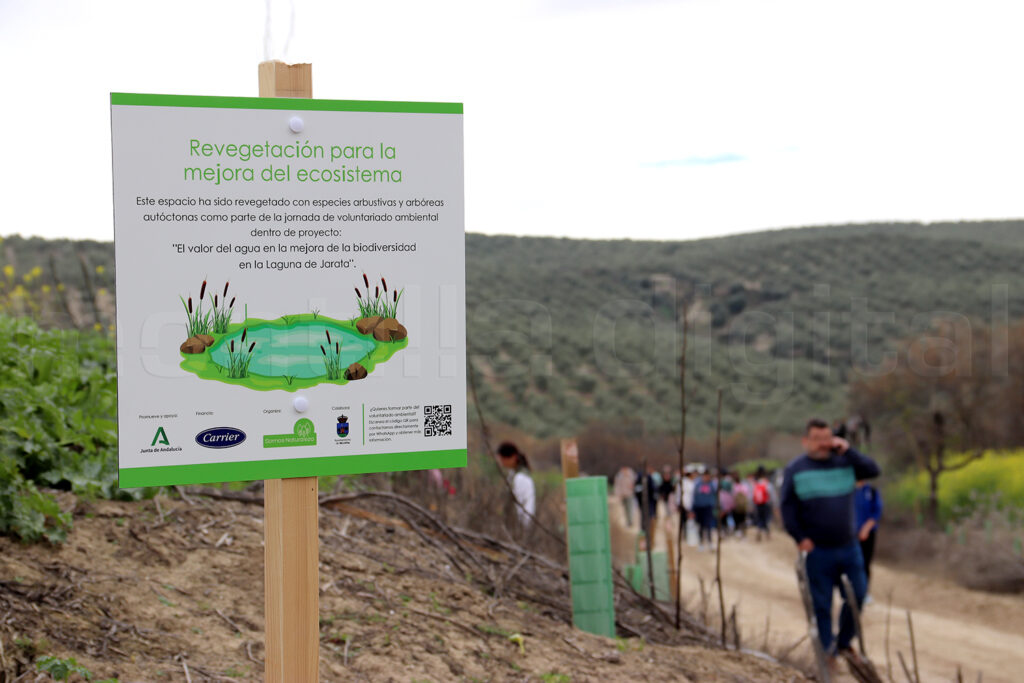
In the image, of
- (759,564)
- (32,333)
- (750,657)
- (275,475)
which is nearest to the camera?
(275,475)

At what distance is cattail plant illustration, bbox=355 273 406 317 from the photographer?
268 cm

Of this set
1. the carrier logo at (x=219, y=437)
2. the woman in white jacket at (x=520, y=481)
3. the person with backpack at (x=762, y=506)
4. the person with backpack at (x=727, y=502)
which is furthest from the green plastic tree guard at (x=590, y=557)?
the person with backpack at (x=762, y=506)

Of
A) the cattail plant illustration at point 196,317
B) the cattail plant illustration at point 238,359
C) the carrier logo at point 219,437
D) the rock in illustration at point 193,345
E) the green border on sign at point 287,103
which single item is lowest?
the carrier logo at point 219,437

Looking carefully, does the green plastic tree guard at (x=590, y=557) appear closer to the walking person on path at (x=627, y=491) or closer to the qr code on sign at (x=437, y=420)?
the qr code on sign at (x=437, y=420)

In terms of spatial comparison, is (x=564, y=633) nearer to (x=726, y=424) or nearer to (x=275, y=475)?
(x=275, y=475)

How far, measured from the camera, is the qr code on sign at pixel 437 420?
9.03ft

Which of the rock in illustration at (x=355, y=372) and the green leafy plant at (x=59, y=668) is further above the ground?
the rock in illustration at (x=355, y=372)

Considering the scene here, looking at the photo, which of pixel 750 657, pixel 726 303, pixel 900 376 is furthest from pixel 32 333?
pixel 726 303

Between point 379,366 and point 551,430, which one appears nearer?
point 379,366

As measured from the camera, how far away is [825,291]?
48.6 metres

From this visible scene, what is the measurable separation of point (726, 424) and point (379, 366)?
3437 cm

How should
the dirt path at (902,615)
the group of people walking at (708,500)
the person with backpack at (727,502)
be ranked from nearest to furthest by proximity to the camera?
the dirt path at (902,615) → the group of people walking at (708,500) → the person with backpack at (727,502)

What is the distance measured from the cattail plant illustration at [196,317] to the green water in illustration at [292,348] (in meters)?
0.06

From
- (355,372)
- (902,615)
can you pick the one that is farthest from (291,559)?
(902,615)
